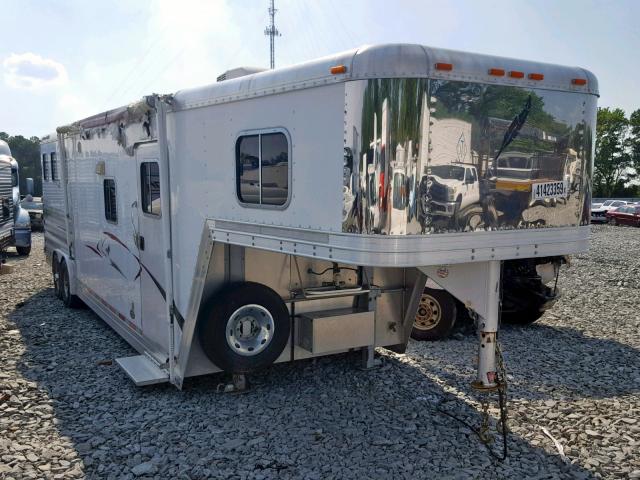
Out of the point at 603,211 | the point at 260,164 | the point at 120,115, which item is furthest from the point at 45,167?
the point at 603,211

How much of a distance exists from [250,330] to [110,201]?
112 inches

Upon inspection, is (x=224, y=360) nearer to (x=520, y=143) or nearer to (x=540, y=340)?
(x=520, y=143)

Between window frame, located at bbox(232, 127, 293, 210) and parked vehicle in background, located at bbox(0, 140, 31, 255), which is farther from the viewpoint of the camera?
parked vehicle in background, located at bbox(0, 140, 31, 255)

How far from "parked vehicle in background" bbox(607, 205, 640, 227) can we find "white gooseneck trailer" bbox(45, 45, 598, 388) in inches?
1080

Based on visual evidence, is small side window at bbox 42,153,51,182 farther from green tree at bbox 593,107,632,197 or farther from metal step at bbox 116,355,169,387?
green tree at bbox 593,107,632,197

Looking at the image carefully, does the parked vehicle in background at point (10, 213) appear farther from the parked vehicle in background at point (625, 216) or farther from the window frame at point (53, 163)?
the parked vehicle in background at point (625, 216)

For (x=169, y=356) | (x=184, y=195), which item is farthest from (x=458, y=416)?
(x=184, y=195)

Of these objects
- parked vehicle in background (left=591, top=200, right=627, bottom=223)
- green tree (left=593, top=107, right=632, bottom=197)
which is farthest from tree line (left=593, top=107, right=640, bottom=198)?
parked vehicle in background (left=591, top=200, right=627, bottom=223)

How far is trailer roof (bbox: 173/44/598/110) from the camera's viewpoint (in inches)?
142

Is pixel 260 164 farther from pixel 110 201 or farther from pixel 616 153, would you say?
pixel 616 153

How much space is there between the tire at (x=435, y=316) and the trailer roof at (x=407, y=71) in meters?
3.39

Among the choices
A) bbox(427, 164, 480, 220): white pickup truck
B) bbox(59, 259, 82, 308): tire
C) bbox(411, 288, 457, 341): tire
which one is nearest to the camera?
bbox(427, 164, 480, 220): white pickup truck

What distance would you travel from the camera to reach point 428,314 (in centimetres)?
738

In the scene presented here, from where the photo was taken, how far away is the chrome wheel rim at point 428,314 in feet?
24.0
